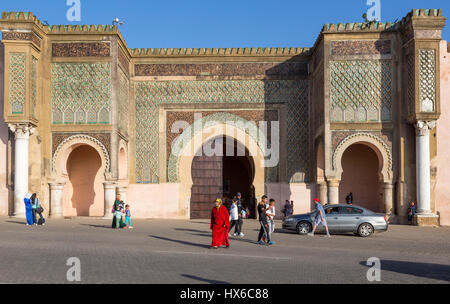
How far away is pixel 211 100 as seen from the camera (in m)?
20.1

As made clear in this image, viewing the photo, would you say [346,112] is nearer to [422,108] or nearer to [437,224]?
[422,108]

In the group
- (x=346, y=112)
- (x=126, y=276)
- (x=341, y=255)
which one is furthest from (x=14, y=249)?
(x=346, y=112)

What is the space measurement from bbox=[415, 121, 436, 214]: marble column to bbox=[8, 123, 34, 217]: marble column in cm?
1293

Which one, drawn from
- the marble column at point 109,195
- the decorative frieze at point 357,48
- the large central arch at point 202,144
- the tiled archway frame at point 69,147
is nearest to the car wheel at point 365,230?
the large central arch at point 202,144

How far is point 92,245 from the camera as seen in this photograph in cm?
1047

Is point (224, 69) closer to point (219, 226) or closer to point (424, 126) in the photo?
point (424, 126)

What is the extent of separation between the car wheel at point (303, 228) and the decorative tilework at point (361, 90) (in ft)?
15.6

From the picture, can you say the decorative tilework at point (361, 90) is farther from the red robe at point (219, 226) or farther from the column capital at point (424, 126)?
the red robe at point (219, 226)

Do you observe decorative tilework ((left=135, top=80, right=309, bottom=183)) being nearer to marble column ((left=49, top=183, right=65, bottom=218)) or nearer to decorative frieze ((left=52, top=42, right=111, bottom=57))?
decorative frieze ((left=52, top=42, right=111, bottom=57))

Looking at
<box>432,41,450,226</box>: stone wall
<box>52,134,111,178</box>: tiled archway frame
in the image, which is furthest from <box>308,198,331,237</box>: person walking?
<box>52,134,111,178</box>: tiled archway frame

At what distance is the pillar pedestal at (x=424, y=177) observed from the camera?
17.1 metres

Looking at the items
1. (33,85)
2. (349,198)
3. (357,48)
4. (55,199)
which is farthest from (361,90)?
(55,199)

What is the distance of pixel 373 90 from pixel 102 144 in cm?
952

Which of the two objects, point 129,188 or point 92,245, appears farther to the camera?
point 129,188
